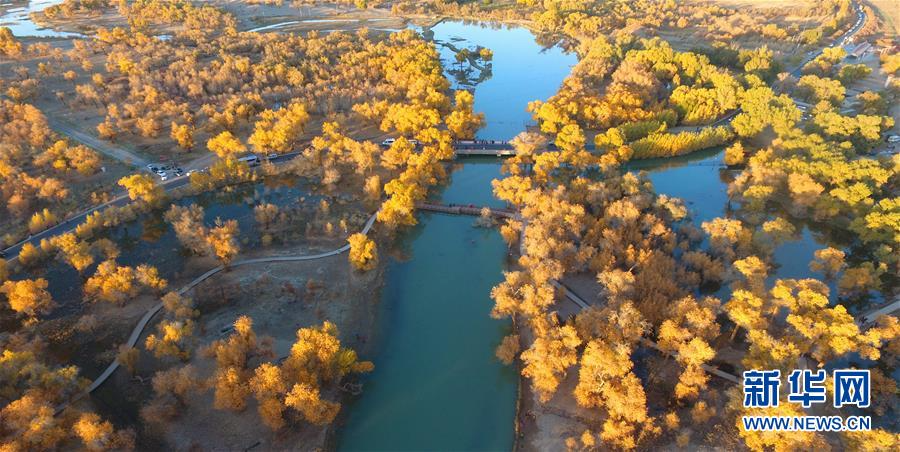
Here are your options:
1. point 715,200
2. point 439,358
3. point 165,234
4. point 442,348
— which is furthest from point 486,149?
point 165,234

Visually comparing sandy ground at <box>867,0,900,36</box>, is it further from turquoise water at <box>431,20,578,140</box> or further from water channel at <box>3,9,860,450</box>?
water channel at <box>3,9,860,450</box>

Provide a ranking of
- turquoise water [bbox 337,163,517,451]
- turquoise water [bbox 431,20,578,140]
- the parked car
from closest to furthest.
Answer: turquoise water [bbox 337,163,517,451] → the parked car → turquoise water [bbox 431,20,578,140]

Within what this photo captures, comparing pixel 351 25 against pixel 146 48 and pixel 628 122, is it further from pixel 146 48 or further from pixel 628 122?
pixel 628 122

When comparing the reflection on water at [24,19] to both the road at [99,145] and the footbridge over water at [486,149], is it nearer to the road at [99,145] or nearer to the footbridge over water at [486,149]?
the road at [99,145]

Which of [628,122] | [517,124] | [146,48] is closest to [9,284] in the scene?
[517,124]

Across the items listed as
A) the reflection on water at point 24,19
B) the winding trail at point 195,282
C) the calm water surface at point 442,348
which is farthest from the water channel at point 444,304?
the reflection on water at point 24,19

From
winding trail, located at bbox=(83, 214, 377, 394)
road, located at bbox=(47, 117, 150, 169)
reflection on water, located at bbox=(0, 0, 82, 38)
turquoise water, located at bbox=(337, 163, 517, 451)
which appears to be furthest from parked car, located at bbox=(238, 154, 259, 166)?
reflection on water, located at bbox=(0, 0, 82, 38)
